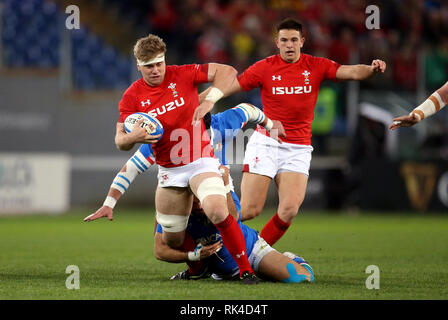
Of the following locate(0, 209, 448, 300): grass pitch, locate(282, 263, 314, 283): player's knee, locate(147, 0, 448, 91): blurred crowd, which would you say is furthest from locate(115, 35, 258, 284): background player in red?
locate(147, 0, 448, 91): blurred crowd

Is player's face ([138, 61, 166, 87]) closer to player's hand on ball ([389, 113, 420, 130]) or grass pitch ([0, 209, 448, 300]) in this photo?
grass pitch ([0, 209, 448, 300])

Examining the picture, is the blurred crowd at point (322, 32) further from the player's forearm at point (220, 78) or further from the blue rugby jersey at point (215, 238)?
the blue rugby jersey at point (215, 238)

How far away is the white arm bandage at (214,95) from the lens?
20.9 ft

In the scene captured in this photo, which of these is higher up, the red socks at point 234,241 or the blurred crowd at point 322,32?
the blurred crowd at point 322,32

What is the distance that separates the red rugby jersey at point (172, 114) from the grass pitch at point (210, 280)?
41.6 inches

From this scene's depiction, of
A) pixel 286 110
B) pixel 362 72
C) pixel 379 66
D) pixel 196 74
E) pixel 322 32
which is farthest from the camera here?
pixel 322 32

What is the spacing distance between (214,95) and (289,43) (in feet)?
5.33

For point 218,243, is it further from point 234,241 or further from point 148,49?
point 148,49

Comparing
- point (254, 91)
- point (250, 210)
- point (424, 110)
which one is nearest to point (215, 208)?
point (250, 210)

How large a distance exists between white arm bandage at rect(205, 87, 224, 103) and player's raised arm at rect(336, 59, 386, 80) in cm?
160

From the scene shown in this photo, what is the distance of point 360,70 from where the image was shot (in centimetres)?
744

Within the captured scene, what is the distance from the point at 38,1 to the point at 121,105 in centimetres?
1211

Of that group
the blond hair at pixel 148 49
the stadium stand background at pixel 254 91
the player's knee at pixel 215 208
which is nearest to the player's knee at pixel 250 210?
the player's knee at pixel 215 208

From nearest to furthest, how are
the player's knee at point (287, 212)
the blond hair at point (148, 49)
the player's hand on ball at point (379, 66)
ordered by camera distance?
1. the blond hair at point (148, 49)
2. the player's hand on ball at point (379, 66)
3. the player's knee at point (287, 212)
